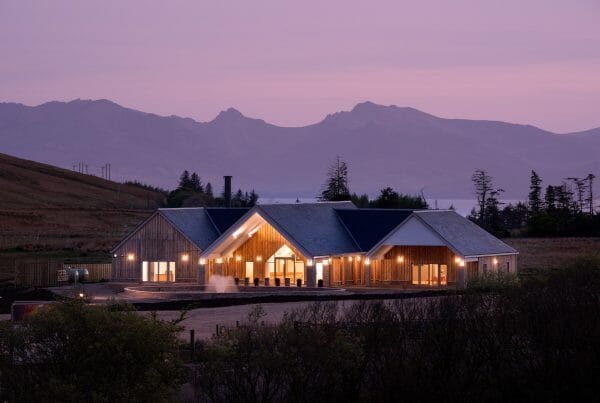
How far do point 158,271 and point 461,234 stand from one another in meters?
15.9

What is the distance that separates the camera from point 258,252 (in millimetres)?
61094

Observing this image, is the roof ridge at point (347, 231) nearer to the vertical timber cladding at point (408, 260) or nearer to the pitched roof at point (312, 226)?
Answer: the pitched roof at point (312, 226)

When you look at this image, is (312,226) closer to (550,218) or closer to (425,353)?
(425,353)

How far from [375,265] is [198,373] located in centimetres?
3580

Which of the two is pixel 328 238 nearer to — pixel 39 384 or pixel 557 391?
pixel 557 391

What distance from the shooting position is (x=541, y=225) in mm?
101375

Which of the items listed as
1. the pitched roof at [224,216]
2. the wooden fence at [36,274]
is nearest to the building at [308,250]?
the pitched roof at [224,216]

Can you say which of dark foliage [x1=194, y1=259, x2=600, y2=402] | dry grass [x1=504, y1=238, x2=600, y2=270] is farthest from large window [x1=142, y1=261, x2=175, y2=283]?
dark foliage [x1=194, y1=259, x2=600, y2=402]

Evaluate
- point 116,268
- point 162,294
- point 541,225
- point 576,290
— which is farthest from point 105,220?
point 576,290

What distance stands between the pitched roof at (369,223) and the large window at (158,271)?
970cm

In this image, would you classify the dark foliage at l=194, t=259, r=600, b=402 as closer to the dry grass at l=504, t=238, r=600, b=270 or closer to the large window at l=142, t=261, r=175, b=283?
the large window at l=142, t=261, r=175, b=283

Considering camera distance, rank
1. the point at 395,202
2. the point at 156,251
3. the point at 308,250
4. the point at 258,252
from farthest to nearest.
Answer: the point at 395,202 → the point at 156,251 → the point at 258,252 → the point at 308,250

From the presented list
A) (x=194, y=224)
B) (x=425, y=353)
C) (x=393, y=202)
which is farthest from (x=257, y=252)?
(x=425, y=353)

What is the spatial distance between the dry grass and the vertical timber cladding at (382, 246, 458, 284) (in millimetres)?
11129
